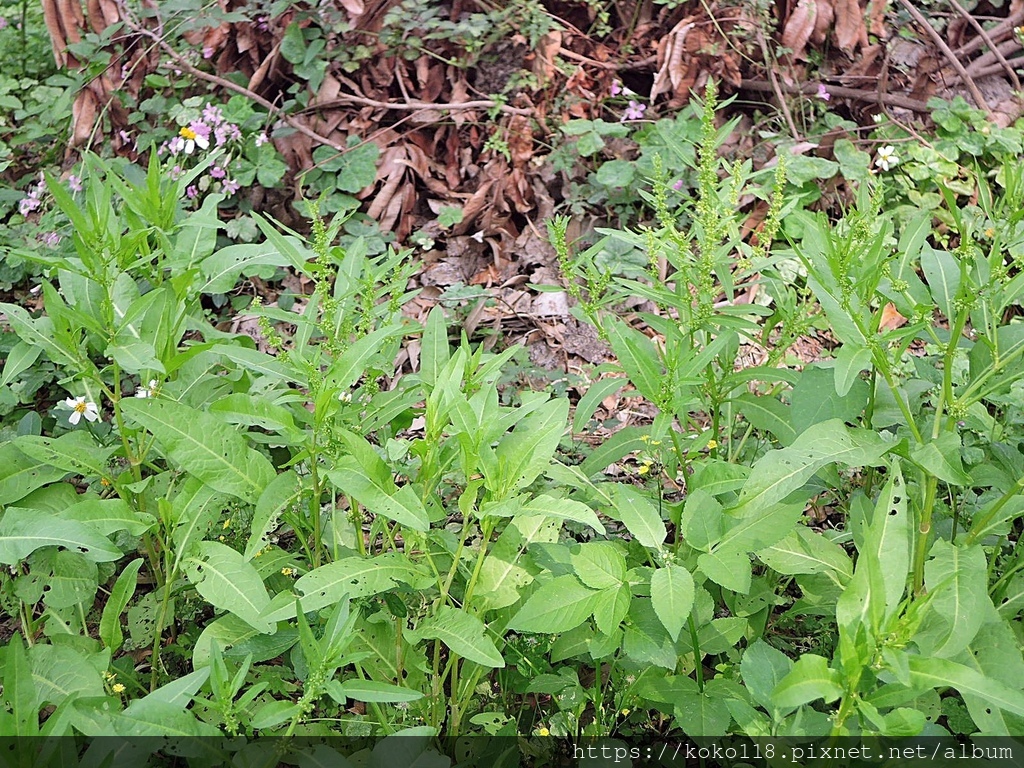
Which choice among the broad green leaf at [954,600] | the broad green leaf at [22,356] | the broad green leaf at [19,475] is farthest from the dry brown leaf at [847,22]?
the broad green leaf at [19,475]

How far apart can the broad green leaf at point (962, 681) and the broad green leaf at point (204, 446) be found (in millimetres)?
1426

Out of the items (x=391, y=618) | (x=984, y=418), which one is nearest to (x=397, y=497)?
(x=391, y=618)

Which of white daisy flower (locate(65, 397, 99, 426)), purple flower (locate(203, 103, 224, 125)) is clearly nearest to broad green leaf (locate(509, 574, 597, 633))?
white daisy flower (locate(65, 397, 99, 426))

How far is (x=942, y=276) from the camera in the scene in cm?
212

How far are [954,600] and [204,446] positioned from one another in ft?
5.31

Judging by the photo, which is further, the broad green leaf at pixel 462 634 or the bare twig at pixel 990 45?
the bare twig at pixel 990 45

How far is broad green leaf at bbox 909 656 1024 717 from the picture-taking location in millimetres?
1478

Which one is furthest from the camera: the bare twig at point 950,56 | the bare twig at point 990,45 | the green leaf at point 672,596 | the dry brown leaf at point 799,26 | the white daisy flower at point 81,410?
the bare twig at point 990,45

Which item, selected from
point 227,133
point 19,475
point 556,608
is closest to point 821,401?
point 556,608

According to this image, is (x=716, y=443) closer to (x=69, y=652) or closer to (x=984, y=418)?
(x=984, y=418)

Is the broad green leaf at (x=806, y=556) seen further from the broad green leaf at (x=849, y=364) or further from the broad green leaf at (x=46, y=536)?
the broad green leaf at (x=46, y=536)

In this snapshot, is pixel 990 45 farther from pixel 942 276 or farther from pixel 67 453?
pixel 67 453

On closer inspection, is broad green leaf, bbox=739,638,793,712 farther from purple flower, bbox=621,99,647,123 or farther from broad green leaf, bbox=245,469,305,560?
purple flower, bbox=621,99,647,123

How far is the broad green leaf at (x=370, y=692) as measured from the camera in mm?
1635
